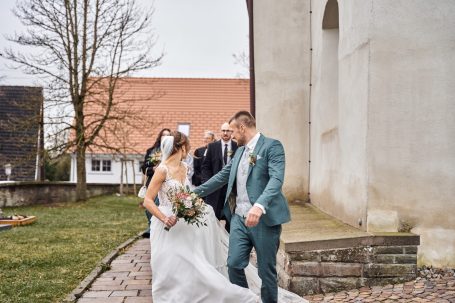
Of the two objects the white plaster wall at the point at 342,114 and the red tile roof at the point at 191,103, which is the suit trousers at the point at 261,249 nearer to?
the white plaster wall at the point at 342,114

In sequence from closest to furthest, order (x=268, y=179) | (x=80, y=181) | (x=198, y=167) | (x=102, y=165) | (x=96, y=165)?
1. (x=268, y=179)
2. (x=198, y=167)
3. (x=80, y=181)
4. (x=102, y=165)
5. (x=96, y=165)

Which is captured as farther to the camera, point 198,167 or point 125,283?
point 198,167

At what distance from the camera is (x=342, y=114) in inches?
322

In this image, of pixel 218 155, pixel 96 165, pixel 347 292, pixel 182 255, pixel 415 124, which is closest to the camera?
pixel 182 255

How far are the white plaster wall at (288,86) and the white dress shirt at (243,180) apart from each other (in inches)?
256

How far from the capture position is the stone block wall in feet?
21.0

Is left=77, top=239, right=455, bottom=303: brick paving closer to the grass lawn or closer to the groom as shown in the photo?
the grass lawn

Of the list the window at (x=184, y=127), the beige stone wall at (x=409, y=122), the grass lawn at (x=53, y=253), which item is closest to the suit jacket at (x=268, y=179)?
the beige stone wall at (x=409, y=122)

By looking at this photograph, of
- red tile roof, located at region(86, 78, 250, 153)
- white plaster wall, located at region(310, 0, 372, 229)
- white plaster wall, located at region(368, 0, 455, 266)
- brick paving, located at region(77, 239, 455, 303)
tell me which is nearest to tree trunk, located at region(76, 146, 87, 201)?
red tile roof, located at region(86, 78, 250, 153)

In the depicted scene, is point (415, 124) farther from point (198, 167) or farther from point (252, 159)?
point (198, 167)

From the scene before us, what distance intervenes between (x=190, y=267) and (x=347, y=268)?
6.47ft

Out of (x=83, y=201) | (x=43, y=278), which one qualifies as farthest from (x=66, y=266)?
(x=83, y=201)

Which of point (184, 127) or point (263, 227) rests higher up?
point (184, 127)

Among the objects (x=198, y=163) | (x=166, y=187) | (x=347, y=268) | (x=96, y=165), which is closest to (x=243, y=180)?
(x=166, y=187)
